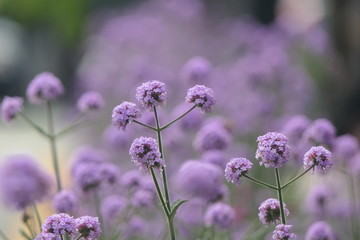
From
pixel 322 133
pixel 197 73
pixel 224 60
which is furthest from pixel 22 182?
pixel 224 60

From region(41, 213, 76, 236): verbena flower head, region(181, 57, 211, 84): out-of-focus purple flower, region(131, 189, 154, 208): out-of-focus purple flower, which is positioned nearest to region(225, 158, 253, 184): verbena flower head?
region(41, 213, 76, 236): verbena flower head

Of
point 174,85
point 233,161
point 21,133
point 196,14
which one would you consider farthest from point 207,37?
point 233,161

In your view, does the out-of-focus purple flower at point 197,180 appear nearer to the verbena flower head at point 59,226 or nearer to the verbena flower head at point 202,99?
the verbena flower head at point 202,99

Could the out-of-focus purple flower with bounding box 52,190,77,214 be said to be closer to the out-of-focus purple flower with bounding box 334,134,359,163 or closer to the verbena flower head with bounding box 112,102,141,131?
the verbena flower head with bounding box 112,102,141,131

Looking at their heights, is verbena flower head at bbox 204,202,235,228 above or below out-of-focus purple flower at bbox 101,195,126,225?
Answer: below

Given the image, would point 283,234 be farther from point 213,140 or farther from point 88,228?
point 213,140

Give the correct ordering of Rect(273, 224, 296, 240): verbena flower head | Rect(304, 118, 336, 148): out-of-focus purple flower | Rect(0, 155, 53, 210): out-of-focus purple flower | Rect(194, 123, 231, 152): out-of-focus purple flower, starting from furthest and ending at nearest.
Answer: Rect(194, 123, 231, 152): out-of-focus purple flower
Rect(304, 118, 336, 148): out-of-focus purple flower
Rect(0, 155, 53, 210): out-of-focus purple flower
Rect(273, 224, 296, 240): verbena flower head

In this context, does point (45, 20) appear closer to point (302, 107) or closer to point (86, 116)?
point (302, 107)
